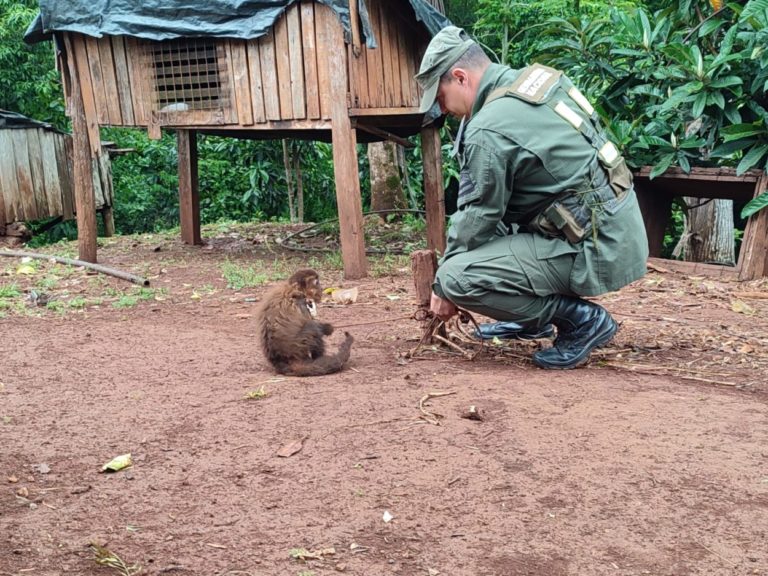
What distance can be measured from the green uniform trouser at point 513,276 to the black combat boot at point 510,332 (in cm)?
58

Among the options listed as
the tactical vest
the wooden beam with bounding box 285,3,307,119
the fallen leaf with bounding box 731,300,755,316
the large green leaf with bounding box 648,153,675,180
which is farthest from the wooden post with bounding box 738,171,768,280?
the wooden beam with bounding box 285,3,307,119

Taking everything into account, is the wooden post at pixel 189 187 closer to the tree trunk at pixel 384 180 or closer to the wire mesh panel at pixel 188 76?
the wire mesh panel at pixel 188 76

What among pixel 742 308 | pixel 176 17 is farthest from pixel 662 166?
pixel 176 17

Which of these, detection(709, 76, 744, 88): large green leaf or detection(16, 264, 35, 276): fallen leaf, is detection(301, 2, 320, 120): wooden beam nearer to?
detection(16, 264, 35, 276): fallen leaf

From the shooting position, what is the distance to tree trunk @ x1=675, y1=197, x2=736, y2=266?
431 inches

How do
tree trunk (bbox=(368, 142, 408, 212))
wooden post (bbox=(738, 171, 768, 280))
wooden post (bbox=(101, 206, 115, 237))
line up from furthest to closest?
wooden post (bbox=(101, 206, 115, 237))
tree trunk (bbox=(368, 142, 408, 212))
wooden post (bbox=(738, 171, 768, 280))

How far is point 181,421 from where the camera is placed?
169 inches

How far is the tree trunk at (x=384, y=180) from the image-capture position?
1384 cm

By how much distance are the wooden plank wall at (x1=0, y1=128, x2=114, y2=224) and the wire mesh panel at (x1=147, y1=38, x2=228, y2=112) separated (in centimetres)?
657

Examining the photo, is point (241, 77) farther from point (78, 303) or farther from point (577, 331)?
point (577, 331)

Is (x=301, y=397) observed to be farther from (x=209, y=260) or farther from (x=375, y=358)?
(x=209, y=260)

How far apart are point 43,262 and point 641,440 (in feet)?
27.0

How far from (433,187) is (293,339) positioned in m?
4.94

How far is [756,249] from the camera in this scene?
8125 mm
